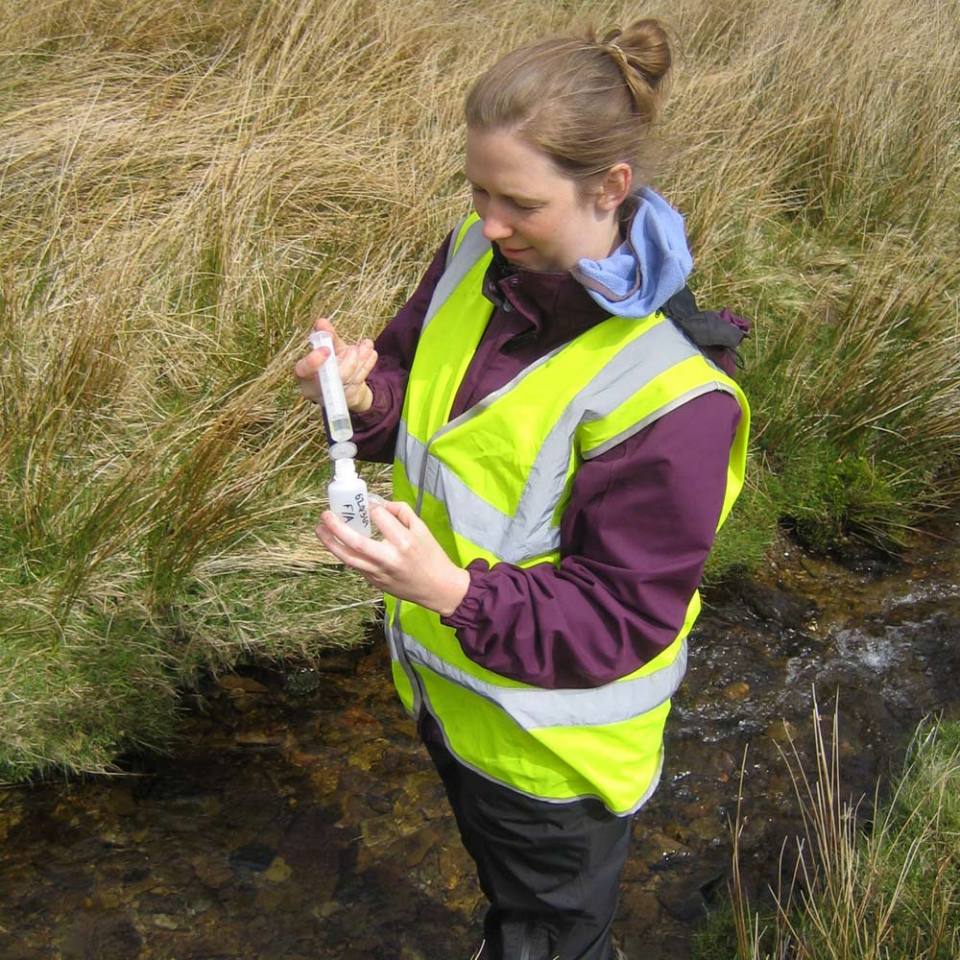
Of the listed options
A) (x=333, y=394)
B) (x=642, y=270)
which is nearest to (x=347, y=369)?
(x=333, y=394)

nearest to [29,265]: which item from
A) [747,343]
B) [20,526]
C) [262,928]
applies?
[20,526]

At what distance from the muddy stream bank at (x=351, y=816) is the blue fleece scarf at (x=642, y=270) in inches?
71.5

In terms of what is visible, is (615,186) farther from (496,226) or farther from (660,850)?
(660,850)

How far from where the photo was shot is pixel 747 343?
4621 millimetres

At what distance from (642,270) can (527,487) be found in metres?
0.38

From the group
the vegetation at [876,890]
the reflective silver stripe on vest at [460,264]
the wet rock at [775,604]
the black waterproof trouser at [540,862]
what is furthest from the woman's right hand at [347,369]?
the wet rock at [775,604]

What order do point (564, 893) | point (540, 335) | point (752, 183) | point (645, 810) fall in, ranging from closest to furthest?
point (540, 335), point (564, 893), point (645, 810), point (752, 183)

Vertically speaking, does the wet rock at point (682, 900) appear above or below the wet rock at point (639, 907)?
below

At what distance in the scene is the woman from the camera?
1.61 meters

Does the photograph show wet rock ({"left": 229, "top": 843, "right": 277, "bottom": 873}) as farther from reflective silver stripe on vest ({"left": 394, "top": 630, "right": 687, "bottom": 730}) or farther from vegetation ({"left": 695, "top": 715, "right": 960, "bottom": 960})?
reflective silver stripe on vest ({"left": 394, "top": 630, "right": 687, "bottom": 730})

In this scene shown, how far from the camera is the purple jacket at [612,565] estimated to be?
5.23 ft

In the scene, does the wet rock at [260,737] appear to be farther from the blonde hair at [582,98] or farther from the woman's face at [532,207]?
the blonde hair at [582,98]

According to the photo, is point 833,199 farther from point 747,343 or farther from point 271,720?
point 271,720

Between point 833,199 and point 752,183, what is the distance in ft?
2.02
